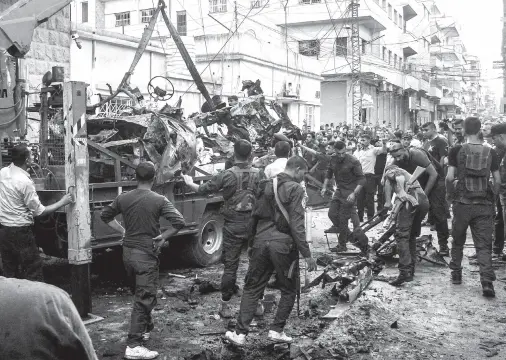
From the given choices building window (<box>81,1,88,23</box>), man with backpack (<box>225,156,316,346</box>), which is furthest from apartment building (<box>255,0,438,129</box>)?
man with backpack (<box>225,156,316,346</box>)

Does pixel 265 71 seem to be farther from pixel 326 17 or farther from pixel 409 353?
pixel 409 353

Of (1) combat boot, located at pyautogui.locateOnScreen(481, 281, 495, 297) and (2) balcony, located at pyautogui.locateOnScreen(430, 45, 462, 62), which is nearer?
(1) combat boot, located at pyautogui.locateOnScreen(481, 281, 495, 297)

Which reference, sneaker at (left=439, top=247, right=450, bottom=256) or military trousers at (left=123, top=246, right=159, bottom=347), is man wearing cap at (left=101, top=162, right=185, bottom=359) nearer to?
military trousers at (left=123, top=246, right=159, bottom=347)

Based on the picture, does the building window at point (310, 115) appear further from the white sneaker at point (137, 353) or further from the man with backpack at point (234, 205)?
the white sneaker at point (137, 353)

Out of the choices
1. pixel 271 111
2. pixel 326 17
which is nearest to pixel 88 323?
pixel 271 111

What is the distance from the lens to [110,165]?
7.46 metres

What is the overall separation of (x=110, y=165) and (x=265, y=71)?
1739 centimetres

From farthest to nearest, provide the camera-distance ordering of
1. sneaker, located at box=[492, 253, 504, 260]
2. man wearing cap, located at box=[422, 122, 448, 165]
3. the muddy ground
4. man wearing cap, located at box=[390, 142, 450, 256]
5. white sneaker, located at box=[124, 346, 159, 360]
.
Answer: man wearing cap, located at box=[422, 122, 448, 165] < sneaker, located at box=[492, 253, 504, 260] < man wearing cap, located at box=[390, 142, 450, 256] < the muddy ground < white sneaker, located at box=[124, 346, 159, 360]

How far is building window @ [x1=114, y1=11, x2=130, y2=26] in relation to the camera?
1329 inches

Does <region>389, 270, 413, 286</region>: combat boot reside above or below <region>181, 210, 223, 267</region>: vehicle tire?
below

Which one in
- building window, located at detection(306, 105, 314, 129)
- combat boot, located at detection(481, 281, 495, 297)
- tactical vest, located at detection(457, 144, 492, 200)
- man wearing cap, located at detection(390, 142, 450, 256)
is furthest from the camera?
building window, located at detection(306, 105, 314, 129)

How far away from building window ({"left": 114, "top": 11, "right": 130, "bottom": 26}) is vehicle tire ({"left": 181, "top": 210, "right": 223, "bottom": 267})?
2794cm

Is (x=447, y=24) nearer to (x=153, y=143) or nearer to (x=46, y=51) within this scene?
(x=46, y=51)

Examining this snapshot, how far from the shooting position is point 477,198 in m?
6.81
